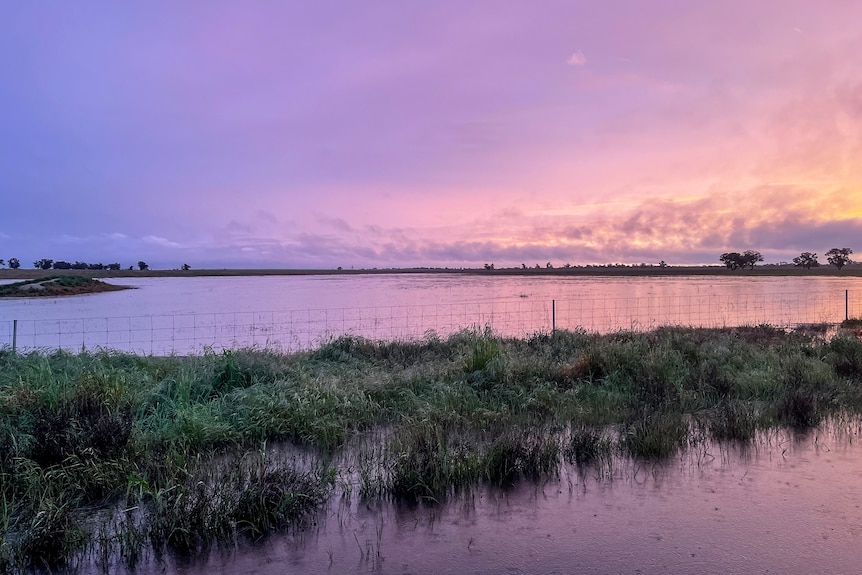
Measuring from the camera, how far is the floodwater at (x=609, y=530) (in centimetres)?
442

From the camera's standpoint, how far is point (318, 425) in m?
7.61

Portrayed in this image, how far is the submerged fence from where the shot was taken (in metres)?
19.8

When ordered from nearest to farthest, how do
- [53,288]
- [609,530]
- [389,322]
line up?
[609,530], [389,322], [53,288]

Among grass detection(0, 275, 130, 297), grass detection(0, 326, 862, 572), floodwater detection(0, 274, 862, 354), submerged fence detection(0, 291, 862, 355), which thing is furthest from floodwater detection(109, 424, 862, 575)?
grass detection(0, 275, 130, 297)

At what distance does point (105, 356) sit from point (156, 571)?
8.89 m

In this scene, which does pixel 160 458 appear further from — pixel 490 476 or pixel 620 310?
pixel 620 310

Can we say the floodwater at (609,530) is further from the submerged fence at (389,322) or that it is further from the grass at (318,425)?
the submerged fence at (389,322)

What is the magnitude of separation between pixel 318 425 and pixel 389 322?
17752 mm

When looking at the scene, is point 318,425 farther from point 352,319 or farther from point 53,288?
point 53,288

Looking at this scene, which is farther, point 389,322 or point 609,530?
point 389,322

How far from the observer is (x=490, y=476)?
6.16 m

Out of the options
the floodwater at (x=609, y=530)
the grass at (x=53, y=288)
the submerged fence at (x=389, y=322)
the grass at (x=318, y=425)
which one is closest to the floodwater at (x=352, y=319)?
the submerged fence at (x=389, y=322)

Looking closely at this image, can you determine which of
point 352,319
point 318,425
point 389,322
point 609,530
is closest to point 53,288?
point 352,319

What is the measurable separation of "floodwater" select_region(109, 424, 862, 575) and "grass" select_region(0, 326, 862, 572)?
0.38m
